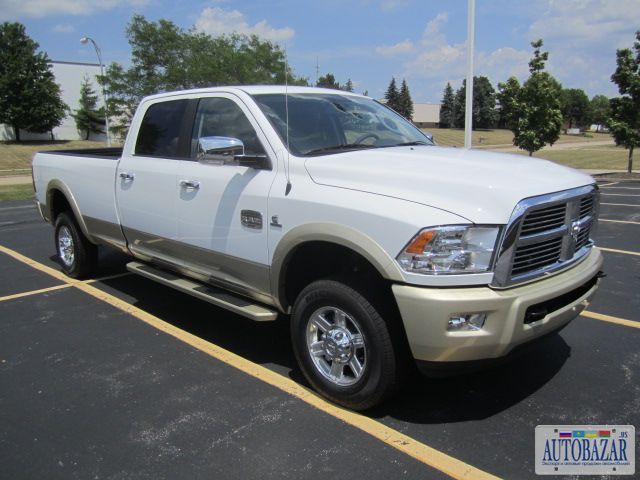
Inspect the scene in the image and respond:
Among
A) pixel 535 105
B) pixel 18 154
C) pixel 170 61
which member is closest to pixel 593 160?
pixel 535 105

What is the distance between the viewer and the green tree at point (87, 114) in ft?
195

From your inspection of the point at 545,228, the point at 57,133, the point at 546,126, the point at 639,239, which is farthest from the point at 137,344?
the point at 57,133

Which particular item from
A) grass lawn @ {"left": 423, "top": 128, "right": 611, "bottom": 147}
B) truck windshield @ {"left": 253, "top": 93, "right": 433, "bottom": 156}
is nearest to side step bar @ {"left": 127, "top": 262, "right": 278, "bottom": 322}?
truck windshield @ {"left": 253, "top": 93, "right": 433, "bottom": 156}

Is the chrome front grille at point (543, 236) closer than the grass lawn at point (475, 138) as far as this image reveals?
Yes

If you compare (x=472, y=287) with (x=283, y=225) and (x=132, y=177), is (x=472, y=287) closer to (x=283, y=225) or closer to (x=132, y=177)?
(x=283, y=225)

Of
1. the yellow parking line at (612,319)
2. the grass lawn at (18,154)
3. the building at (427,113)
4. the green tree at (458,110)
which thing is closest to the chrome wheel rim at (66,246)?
the yellow parking line at (612,319)

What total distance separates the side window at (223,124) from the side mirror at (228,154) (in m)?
0.12

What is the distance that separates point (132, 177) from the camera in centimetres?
493

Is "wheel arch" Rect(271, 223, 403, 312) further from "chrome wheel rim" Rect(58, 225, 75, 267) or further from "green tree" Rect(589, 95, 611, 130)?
"green tree" Rect(589, 95, 611, 130)

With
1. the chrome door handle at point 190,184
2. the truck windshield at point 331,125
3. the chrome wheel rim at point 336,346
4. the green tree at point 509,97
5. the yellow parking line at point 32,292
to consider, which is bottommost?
the yellow parking line at point 32,292

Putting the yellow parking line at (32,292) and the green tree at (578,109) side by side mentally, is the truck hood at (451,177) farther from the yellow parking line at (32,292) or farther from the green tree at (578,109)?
the green tree at (578,109)

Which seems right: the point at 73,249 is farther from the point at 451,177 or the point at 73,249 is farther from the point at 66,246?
the point at 451,177

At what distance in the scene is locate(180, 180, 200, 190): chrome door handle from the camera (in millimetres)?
4164

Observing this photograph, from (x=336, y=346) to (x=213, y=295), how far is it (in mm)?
1249
